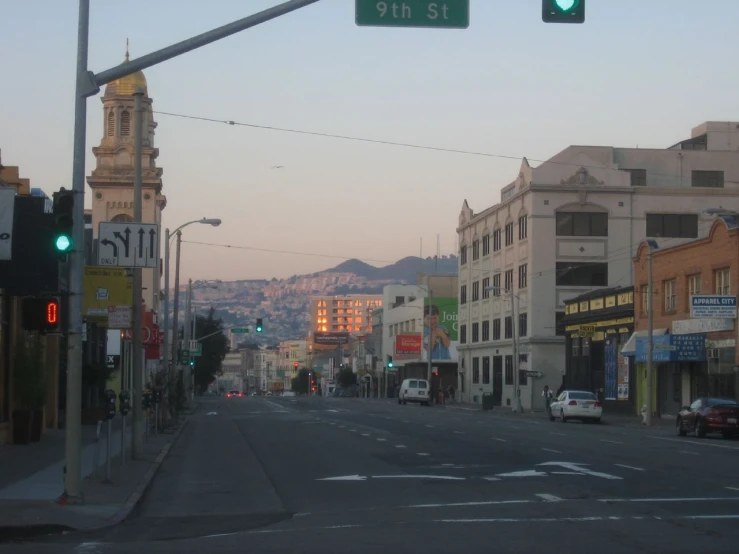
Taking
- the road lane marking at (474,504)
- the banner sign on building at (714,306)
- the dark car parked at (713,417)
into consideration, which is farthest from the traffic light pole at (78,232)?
the banner sign on building at (714,306)

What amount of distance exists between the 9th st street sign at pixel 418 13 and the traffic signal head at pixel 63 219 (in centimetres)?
505

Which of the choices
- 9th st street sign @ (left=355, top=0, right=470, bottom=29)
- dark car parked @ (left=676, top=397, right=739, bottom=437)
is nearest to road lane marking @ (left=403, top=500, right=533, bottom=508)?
9th st street sign @ (left=355, top=0, right=470, bottom=29)

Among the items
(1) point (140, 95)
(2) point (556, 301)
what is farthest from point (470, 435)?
(2) point (556, 301)

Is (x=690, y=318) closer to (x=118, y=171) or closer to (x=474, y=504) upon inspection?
(x=474, y=504)

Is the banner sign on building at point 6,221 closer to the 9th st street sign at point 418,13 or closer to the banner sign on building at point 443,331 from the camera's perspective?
the 9th st street sign at point 418,13

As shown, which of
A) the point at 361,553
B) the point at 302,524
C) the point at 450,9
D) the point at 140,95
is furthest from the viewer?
the point at 140,95

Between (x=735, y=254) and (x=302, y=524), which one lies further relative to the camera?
(x=735, y=254)

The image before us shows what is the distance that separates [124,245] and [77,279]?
16.0 feet

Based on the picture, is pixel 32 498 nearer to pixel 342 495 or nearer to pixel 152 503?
pixel 152 503

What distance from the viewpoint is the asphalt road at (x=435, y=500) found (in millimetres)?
12734

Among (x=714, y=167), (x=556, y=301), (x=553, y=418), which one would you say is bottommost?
(x=553, y=418)

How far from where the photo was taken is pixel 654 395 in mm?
55469

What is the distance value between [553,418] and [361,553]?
143 ft

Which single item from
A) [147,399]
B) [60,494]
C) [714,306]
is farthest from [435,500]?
[714,306]
